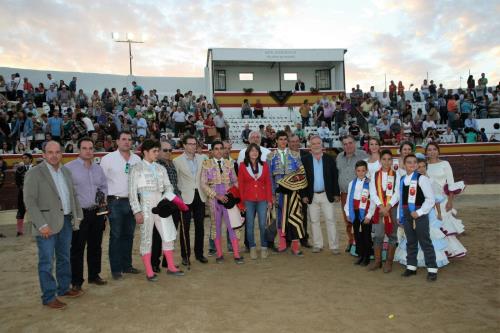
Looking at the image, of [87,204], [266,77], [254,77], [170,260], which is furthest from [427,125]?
[87,204]

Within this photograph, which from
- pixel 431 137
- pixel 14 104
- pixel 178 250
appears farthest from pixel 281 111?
pixel 178 250

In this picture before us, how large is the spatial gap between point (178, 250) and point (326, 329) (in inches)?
154

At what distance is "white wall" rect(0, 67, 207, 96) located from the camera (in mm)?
21656

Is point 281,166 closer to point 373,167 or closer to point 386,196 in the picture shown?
point 373,167

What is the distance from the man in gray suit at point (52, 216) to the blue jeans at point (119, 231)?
669mm

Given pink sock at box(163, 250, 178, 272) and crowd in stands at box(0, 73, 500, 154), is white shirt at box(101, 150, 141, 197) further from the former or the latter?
crowd in stands at box(0, 73, 500, 154)

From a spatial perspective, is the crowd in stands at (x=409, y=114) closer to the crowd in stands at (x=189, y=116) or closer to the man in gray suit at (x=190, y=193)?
the crowd in stands at (x=189, y=116)

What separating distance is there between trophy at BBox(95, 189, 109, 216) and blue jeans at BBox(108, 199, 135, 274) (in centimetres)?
24

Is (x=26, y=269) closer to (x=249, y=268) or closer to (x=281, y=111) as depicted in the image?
(x=249, y=268)

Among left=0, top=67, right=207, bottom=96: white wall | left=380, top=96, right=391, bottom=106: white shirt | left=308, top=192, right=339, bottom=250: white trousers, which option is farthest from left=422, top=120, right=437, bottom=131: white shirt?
left=308, top=192, right=339, bottom=250: white trousers

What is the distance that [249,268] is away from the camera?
6078 millimetres

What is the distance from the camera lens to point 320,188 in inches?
271

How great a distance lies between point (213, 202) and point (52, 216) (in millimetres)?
2394

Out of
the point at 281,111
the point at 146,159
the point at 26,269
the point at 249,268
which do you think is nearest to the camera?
the point at 146,159
